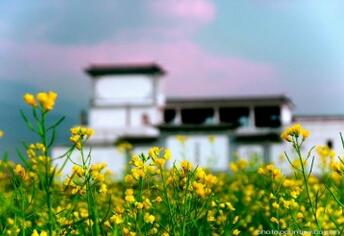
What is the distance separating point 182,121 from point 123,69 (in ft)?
14.1

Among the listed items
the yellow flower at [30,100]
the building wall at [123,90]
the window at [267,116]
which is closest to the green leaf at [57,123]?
the yellow flower at [30,100]

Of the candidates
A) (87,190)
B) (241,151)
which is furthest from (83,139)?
(241,151)

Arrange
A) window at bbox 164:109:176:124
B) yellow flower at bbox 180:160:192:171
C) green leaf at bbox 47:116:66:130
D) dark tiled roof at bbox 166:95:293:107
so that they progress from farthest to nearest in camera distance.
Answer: window at bbox 164:109:176:124 < dark tiled roof at bbox 166:95:293:107 < yellow flower at bbox 180:160:192:171 < green leaf at bbox 47:116:66:130

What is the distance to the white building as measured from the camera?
31.9 metres

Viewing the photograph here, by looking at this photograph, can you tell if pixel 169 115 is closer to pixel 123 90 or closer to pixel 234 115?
pixel 123 90

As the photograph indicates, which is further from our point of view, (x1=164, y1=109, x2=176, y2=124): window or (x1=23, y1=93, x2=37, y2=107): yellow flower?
(x1=164, y1=109, x2=176, y2=124): window

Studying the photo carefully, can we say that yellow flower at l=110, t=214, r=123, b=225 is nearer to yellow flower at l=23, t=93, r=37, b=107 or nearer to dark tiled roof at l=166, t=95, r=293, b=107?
yellow flower at l=23, t=93, r=37, b=107

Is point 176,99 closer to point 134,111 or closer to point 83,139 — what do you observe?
point 134,111

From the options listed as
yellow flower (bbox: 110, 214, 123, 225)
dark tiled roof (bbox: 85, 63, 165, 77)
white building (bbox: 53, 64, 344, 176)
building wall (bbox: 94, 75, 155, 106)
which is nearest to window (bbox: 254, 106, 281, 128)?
white building (bbox: 53, 64, 344, 176)

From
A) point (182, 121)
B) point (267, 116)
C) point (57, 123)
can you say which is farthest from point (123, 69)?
point (57, 123)

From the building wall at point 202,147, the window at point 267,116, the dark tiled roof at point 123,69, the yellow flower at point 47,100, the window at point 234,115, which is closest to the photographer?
the yellow flower at point 47,100

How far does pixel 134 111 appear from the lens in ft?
117

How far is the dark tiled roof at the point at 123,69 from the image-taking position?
118 feet

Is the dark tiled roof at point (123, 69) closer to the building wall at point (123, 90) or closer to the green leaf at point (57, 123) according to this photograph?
the building wall at point (123, 90)
